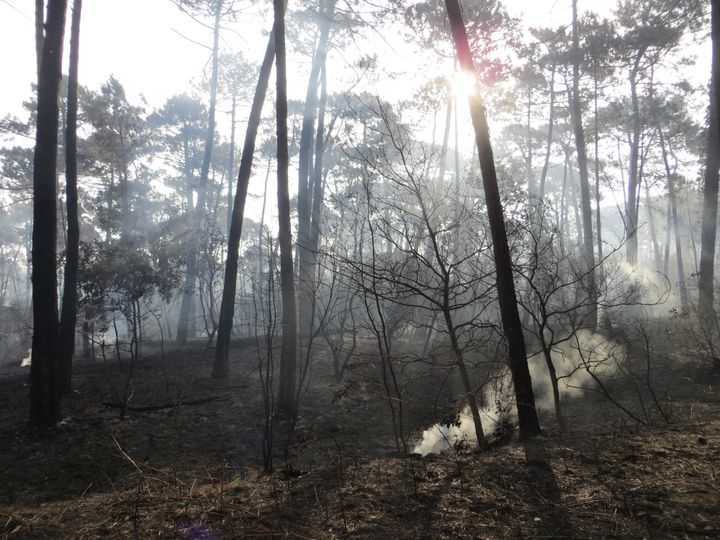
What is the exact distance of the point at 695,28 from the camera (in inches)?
537

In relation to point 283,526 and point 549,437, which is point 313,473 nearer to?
point 283,526

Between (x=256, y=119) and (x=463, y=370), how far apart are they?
28.9ft

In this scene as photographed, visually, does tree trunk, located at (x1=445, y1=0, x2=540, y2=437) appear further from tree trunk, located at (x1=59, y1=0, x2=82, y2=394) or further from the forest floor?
tree trunk, located at (x1=59, y1=0, x2=82, y2=394)

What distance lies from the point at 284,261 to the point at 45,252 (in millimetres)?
3856

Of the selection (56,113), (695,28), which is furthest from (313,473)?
(695,28)

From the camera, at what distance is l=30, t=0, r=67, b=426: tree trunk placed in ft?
21.6

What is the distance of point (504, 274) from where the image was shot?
4996mm

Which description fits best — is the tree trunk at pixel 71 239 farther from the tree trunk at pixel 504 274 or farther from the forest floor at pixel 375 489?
the tree trunk at pixel 504 274

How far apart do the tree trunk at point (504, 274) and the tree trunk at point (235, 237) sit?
639 cm

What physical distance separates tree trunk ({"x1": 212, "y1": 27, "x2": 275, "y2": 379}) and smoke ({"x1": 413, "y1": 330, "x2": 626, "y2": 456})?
5.40m

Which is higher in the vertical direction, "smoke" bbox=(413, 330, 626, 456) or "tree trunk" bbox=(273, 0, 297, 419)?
"tree trunk" bbox=(273, 0, 297, 419)

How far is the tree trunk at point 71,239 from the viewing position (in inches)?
329

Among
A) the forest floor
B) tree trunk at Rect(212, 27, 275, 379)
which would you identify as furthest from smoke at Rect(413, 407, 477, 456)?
tree trunk at Rect(212, 27, 275, 379)

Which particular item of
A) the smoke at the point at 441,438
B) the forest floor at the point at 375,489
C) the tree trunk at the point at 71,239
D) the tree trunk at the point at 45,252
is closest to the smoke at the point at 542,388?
the smoke at the point at 441,438
